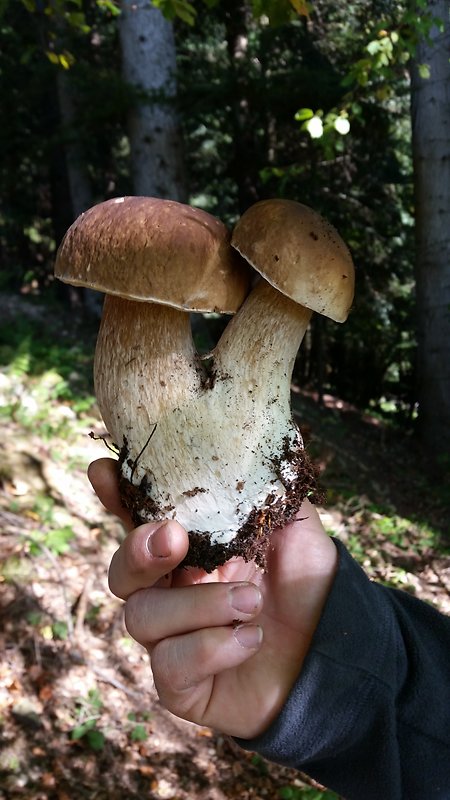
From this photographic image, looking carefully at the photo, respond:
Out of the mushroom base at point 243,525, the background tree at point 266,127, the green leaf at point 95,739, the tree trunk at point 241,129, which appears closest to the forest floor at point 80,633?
the green leaf at point 95,739

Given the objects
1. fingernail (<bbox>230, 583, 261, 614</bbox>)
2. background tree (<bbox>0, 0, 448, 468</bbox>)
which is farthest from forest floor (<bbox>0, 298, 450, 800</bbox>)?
background tree (<bbox>0, 0, 448, 468</bbox>)

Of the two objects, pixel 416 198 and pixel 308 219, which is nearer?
pixel 308 219

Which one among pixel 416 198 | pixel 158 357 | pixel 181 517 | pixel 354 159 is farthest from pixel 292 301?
pixel 354 159

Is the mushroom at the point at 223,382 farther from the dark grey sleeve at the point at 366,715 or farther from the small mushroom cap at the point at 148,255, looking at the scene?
the dark grey sleeve at the point at 366,715

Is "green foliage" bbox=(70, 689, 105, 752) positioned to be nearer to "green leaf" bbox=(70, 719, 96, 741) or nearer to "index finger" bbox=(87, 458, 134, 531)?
"green leaf" bbox=(70, 719, 96, 741)

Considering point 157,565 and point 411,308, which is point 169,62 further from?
point 157,565

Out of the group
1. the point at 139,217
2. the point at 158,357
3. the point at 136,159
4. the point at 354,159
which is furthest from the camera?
the point at 354,159
